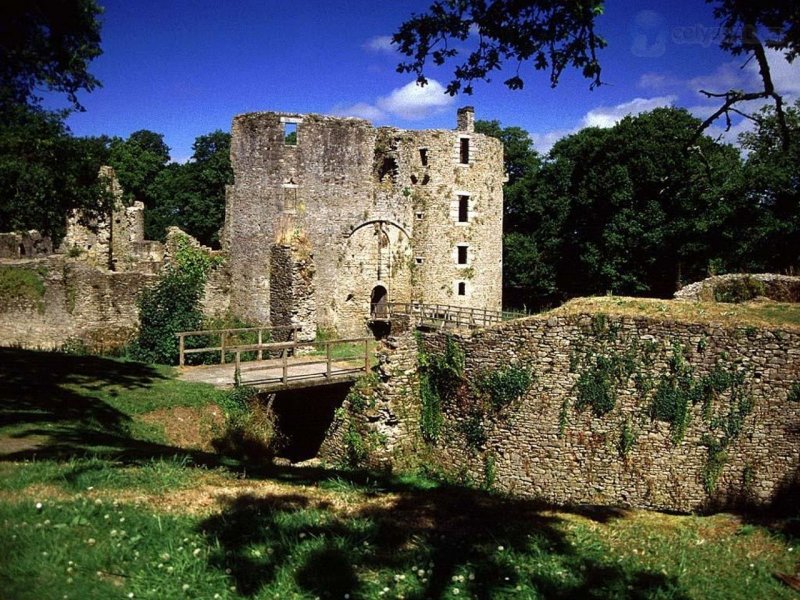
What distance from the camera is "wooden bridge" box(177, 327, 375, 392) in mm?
17844

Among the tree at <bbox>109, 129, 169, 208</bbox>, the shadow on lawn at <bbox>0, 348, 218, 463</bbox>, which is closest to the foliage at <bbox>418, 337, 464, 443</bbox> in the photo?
the shadow on lawn at <bbox>0, 348, 218, 463</bbox>

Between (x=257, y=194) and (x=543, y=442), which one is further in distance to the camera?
(x=257, y=194)

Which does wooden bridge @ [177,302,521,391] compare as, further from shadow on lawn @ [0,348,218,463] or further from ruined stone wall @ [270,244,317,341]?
shadow on lawn @ [0,348,218,463]

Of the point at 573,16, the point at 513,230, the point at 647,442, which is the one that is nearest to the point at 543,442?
the point at 647,442

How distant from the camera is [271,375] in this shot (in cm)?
1883

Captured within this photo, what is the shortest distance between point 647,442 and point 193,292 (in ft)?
50.3

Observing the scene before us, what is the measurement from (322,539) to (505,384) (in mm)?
9836

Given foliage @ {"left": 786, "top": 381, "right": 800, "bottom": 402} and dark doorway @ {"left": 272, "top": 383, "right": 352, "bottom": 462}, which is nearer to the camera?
foliage @ {"left": 786, "top": 381, "right": 800, "bottom": 402}

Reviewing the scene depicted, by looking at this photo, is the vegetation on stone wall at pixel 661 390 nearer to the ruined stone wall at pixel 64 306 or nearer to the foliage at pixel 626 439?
the foliage at pixel 626 439

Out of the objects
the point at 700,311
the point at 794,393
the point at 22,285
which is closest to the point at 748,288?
the point at 700,311

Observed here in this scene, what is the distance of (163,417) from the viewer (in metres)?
14.2

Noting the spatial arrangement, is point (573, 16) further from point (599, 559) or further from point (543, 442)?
point (543, 442)

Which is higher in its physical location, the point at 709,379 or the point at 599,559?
the point at 709,379

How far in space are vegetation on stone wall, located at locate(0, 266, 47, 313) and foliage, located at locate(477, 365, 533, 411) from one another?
50.4ft
